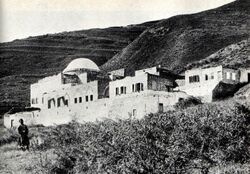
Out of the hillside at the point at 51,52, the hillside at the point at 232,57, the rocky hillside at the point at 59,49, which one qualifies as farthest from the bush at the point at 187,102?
the rocky hillside at the point at 59,49

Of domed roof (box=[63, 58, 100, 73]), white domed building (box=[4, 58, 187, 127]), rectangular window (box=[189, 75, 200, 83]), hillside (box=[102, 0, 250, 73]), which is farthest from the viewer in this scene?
hillside (box=[102, 0, 250, 73])

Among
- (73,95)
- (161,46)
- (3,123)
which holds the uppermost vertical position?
(161,46)

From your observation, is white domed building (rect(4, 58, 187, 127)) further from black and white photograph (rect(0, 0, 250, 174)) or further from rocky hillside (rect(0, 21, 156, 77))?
rocky hillside (rect(0, 21, 156, 77))

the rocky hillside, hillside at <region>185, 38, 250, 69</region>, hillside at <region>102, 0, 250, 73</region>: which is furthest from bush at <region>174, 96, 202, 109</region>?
the rocky hillside

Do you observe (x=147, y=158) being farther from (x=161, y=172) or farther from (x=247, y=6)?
(x=247, y=6)

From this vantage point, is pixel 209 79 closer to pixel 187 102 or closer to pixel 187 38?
pixel 187 102

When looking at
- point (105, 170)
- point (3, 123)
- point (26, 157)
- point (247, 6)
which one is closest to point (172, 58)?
point (247, 6)
